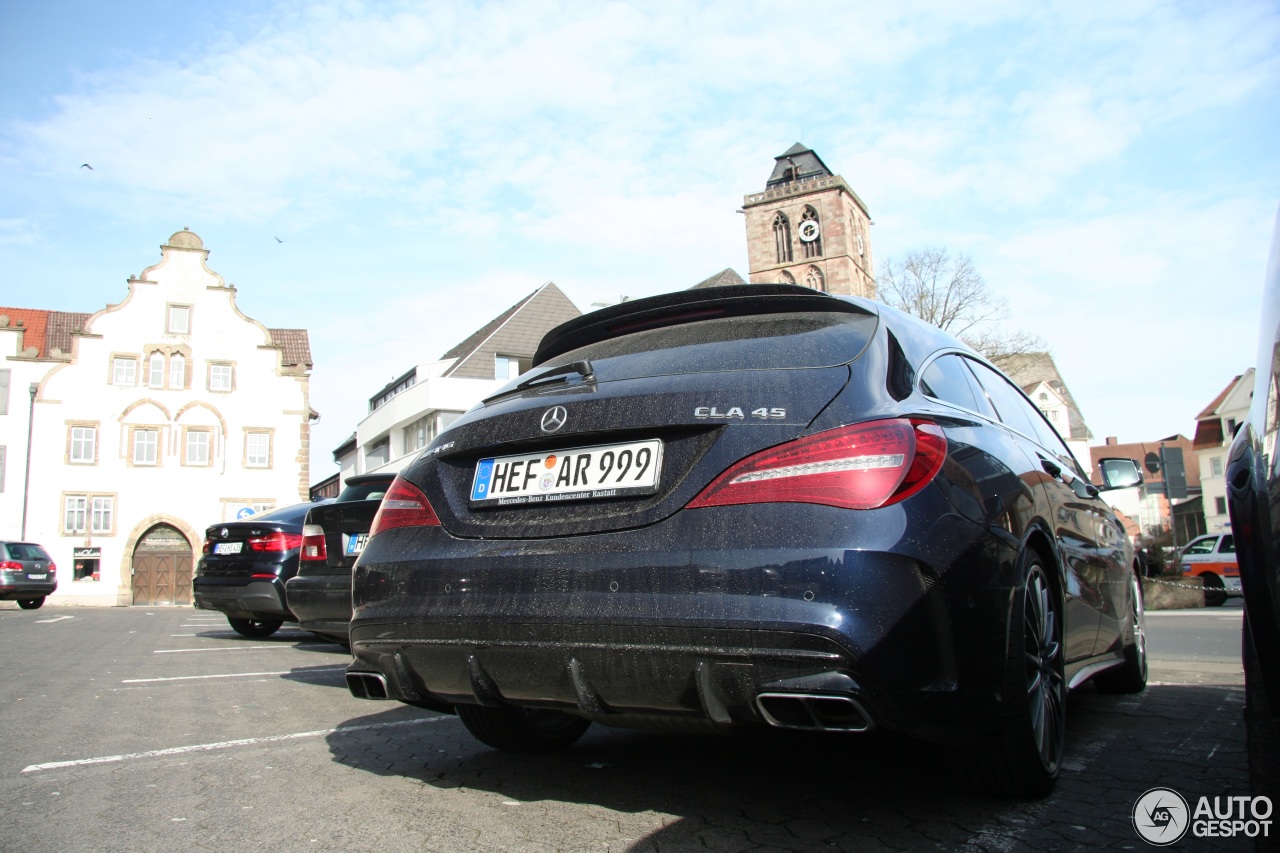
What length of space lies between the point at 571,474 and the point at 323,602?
386 centimetres

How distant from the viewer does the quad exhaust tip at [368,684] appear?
3246mm

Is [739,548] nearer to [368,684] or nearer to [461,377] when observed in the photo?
[368,684]

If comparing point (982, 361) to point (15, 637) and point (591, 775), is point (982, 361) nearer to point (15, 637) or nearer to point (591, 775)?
point (591, 775)

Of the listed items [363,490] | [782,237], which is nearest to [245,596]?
[363,490]

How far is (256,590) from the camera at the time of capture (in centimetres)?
921

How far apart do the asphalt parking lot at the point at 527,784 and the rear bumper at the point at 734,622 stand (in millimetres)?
416

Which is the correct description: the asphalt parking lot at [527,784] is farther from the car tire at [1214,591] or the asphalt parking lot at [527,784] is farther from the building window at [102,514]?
the building window at [102,514]

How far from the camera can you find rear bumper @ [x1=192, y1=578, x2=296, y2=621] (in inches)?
362

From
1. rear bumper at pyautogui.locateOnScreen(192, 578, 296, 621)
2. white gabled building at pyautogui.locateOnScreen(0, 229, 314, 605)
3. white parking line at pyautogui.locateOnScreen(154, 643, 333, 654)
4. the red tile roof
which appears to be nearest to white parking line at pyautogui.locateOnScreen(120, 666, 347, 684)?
rear bumper at pyautogui.locateOnScreen(192, 578, 296, 621)

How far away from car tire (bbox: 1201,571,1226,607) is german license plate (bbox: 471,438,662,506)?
2324 cm

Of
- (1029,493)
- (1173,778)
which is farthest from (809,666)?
(1173,778)

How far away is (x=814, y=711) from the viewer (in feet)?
8.13

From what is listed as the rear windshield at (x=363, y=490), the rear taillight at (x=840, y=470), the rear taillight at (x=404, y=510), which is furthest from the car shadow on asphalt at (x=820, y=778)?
the rear windshield at (x=363, y=490)

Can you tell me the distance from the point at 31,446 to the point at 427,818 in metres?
48.3
